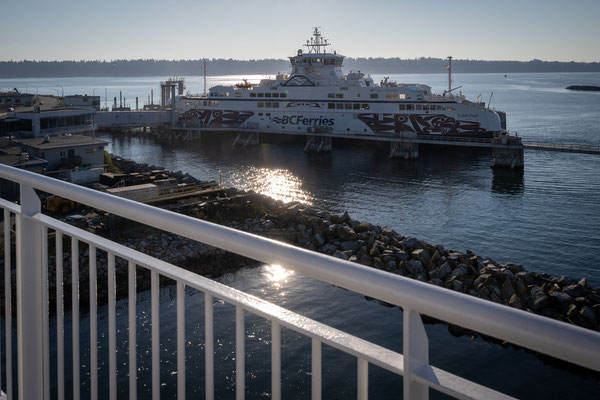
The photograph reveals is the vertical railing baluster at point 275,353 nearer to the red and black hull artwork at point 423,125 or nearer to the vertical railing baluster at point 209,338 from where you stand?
the vertical railing baluster at point 209,338

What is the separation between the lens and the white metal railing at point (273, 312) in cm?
99

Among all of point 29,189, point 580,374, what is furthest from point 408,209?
point 29,189

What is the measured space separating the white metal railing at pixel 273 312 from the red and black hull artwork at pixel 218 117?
4452cm

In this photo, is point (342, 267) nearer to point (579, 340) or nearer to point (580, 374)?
Answer: point (579, 340)

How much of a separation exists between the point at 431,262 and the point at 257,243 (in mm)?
14982

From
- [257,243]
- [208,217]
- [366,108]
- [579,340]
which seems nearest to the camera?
[579,340]

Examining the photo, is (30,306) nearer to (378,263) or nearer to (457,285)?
→ (457,285)

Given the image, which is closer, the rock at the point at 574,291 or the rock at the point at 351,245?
the rock at the point at 574,291

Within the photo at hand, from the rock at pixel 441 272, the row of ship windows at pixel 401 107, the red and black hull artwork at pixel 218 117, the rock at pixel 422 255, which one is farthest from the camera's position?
the red and black hull artwork at pixel 218 117

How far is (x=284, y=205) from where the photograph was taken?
72.7ft

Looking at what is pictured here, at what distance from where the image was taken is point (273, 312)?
4.68 feet

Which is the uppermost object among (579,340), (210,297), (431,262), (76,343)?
(579,340)

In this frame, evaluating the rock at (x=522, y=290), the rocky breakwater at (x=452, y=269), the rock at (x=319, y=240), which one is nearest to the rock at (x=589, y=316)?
the rocky breakwater at (x=452, y=269)

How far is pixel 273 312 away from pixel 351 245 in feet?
54.3
